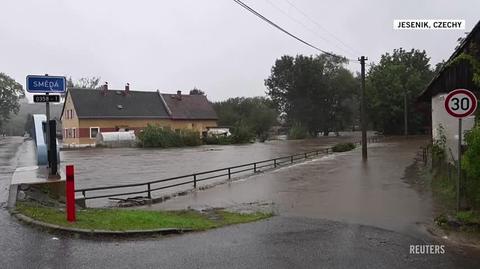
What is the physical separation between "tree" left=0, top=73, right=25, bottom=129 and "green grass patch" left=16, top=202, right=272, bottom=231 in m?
101

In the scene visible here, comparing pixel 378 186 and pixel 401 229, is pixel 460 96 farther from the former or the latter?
pixel 378 186

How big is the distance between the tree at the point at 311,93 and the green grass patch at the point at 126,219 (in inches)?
3210

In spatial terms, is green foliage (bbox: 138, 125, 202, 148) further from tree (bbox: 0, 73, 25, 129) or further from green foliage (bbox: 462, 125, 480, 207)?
tree (bbox: 0, 73, 25, 129)

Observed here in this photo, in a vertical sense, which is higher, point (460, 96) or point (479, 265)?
point (460, 96)

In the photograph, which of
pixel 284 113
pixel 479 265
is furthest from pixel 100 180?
pixel 284 113

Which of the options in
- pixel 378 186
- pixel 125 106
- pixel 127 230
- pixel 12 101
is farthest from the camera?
pixel 12 101

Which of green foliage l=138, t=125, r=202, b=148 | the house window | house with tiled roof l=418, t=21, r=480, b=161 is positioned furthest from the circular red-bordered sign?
the house window

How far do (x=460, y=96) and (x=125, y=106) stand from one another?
6379 centimetres

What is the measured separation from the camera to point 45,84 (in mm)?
12555

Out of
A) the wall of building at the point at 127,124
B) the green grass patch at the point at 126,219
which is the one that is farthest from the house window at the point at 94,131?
the green grass patch at the point at 126,219

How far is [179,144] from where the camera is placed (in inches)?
2383

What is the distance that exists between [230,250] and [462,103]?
571cm

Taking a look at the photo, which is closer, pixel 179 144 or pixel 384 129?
pixel 179 144

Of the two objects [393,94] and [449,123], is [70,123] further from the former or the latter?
[449,123]
